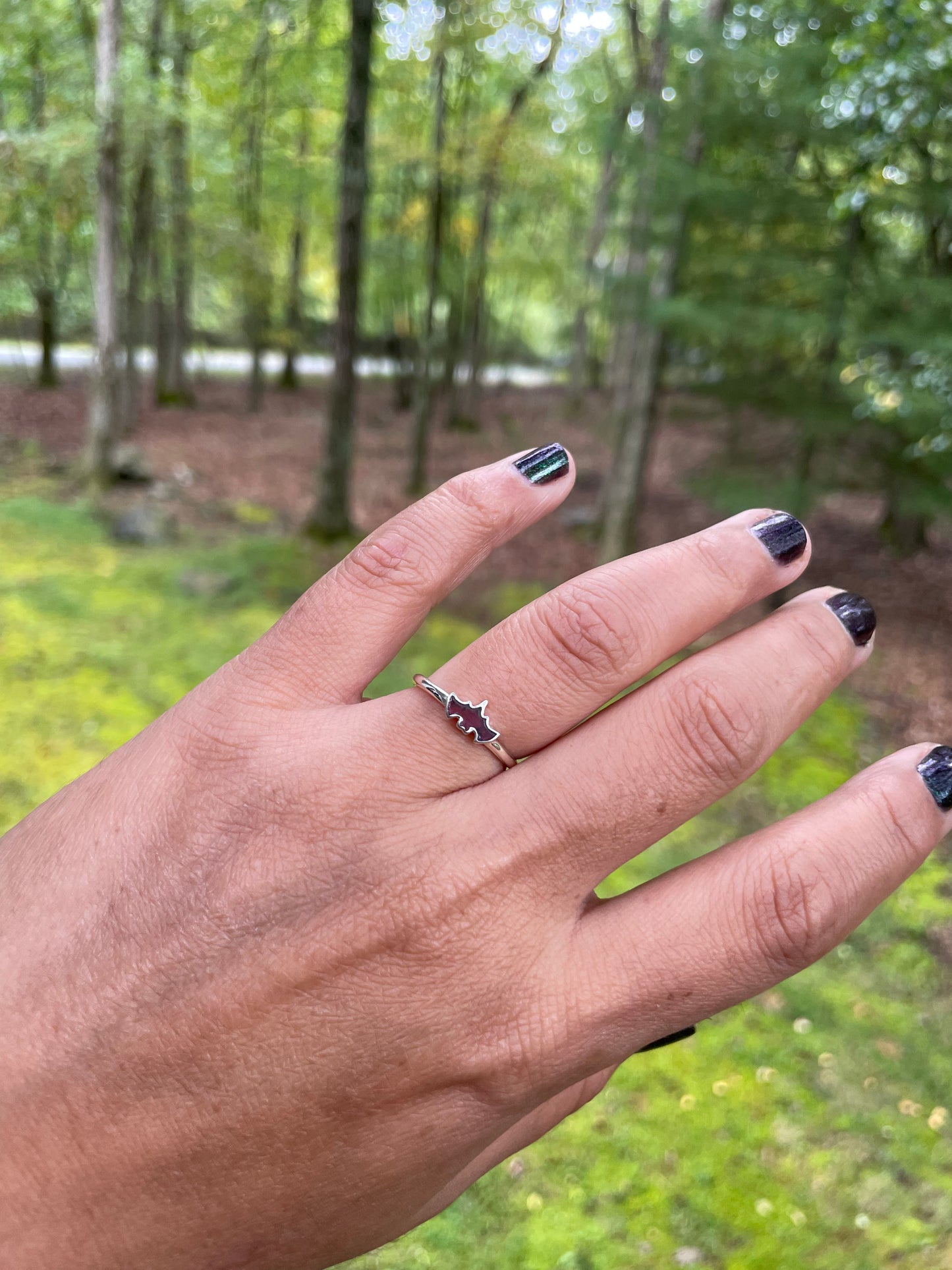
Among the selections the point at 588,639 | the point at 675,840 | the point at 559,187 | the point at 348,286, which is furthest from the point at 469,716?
the point at 559,187

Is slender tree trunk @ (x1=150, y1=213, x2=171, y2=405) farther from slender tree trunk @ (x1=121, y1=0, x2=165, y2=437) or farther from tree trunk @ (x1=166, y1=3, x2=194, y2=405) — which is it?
slender tree trunk @ (x1=121, y1=0, x2=165, y2=437)

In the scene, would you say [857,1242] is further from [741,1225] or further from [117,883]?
[117,883]

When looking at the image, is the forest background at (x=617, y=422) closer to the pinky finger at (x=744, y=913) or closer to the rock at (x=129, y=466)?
the rock at (x=129, y=466)

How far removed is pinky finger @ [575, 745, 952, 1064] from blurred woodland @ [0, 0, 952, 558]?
4612 mm

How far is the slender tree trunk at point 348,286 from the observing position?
7898 millimetres

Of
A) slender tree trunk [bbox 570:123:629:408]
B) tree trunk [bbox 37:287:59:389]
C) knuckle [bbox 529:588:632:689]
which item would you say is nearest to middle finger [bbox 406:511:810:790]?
knuckle [bbox 529:588:632:689]

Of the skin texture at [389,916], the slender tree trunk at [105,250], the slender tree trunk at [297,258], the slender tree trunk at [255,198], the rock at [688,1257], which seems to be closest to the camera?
the skin texture at [389,916]

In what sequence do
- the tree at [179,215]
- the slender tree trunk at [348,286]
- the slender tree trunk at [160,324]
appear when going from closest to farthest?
1. the slender tree trunk at [348,286]
2. the tree at [179,215]
3. the slender tree trunk at [160,324]

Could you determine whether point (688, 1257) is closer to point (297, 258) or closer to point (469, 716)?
point (469, 716)

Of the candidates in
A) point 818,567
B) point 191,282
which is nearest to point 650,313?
point 818,567

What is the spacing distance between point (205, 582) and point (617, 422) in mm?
5643

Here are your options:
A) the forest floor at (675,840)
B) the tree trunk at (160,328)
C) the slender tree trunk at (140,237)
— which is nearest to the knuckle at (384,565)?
the forest floor at (675,840)

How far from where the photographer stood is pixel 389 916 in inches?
45.3

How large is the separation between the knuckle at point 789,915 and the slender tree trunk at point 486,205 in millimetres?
11412
